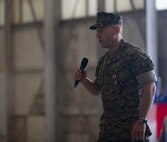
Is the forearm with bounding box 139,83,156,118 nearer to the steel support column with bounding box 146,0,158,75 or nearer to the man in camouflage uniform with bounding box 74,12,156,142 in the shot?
the man in camouflage uniform with bounding box 74,12,156,142

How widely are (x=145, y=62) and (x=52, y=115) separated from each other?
374cm

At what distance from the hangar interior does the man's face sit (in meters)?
2.41

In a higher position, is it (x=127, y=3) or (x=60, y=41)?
(x=127, y=3)

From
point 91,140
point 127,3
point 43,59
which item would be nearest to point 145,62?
point 127,3

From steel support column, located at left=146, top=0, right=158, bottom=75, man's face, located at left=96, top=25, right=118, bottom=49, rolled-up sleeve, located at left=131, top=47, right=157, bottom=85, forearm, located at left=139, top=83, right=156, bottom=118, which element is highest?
steel support column, located at left=146, top=0, right=158, bottom=75

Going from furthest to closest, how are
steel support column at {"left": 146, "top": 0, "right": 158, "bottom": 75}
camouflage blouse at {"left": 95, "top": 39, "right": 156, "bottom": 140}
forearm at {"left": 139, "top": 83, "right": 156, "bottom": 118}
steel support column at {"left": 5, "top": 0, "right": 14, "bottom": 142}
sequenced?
steel support column at {"left": 5, "top": 0, "right": 14, "bottom": 142}, steel support column at {"left": 146, "top": 0, "right": 158, "bottom": 75}, camouflage blouse at {"left": 95, "top": 39, "right": 156, "bottom": 140}, forearm at {"left": 139, "top": 83, "right": 156, "bottom": 118}

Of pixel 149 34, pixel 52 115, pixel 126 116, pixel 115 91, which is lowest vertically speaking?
pixel 52 115

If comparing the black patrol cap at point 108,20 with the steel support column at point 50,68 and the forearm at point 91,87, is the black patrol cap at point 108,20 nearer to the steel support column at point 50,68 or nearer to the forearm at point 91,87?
the forearm at point 91,87

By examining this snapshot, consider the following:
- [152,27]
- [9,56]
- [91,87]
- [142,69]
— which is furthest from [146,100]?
[9,56]

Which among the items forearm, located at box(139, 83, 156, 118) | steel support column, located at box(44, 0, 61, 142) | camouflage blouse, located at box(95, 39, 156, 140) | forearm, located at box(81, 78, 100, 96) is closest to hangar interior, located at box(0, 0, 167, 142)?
steel support column, located at box(44, 0, 61, 142)

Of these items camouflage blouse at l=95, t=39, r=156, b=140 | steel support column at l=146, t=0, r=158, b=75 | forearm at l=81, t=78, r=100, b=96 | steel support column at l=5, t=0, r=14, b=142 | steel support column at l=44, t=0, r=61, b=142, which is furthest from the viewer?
steel support column at l=5, t=0, r=14, b=142

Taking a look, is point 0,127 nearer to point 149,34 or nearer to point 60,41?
point 60,41

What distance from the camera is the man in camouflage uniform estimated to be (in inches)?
81.8

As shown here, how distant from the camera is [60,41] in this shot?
580cm
